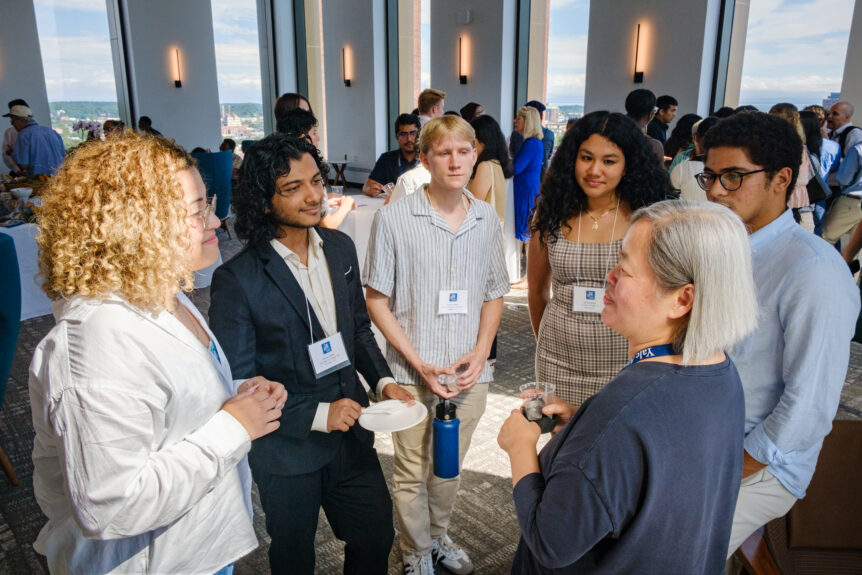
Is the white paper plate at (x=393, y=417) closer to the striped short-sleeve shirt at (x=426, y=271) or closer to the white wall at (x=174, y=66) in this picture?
the striped short-sleeve shirt at (x=426, y=271)

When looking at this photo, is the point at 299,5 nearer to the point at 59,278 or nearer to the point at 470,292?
the point at 470,292

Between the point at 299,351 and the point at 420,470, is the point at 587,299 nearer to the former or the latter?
the point at 420,470

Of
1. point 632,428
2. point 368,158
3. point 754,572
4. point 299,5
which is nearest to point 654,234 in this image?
point 632,428

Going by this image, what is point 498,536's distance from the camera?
223 centimetres

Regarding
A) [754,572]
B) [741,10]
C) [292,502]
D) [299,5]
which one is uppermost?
[299,5]

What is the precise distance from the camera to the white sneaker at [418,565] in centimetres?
192

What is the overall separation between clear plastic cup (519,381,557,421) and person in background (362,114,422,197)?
10.1ft

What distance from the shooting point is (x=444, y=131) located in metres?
1.91

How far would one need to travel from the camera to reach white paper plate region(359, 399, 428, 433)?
145cm

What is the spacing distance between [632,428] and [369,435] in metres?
0.95

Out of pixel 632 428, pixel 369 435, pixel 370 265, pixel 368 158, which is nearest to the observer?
pixel 632 428

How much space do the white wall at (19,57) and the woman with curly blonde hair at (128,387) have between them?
9514 millimetres

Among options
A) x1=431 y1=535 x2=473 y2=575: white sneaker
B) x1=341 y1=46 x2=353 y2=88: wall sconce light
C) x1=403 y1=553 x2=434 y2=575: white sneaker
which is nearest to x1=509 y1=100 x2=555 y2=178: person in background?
x1=431 y1=535 x2=473 y2=575: white sneaker

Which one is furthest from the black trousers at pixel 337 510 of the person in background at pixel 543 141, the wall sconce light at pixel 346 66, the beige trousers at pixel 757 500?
the wall sconce light at pixel 346 66
